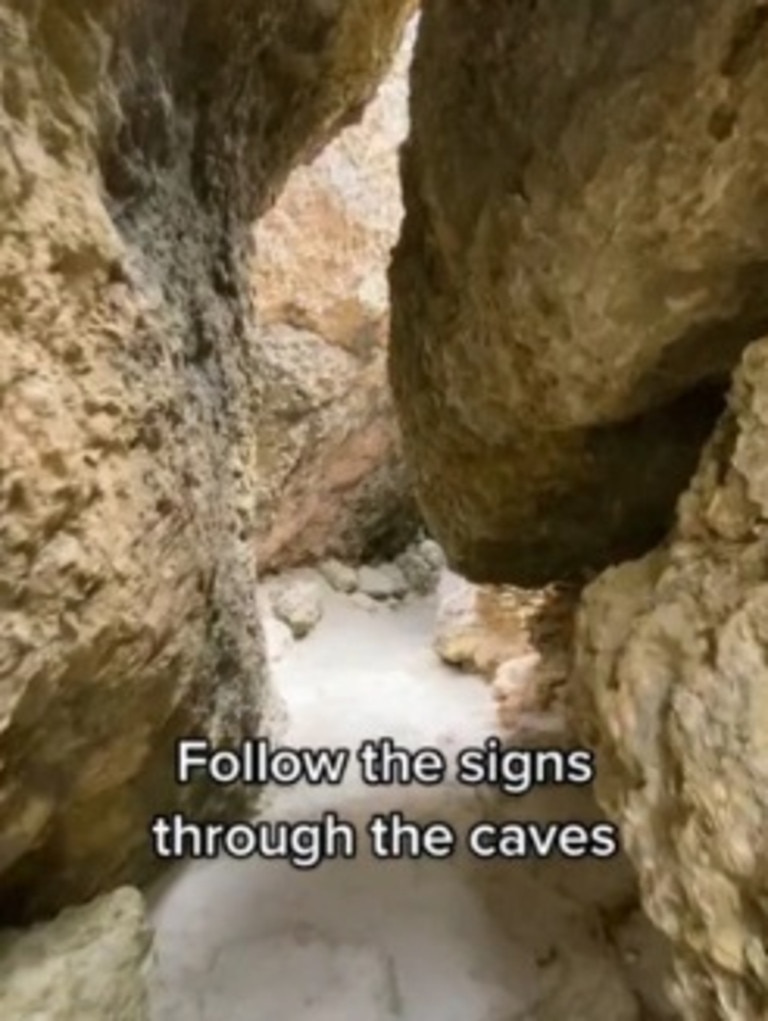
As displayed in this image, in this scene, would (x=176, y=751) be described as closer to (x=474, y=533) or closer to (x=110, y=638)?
(x=110, y=638)

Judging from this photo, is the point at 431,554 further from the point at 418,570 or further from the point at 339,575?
the point at 339,575

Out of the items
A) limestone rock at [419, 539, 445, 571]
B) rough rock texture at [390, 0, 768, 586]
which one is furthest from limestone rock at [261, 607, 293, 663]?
rough rock texture at [390, 0, 768, 586]

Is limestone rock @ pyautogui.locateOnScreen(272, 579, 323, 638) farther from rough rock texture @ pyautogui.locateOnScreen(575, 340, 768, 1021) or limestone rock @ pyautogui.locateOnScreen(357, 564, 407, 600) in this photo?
rough rock texture @ pyautogui.locateOnScreen(575, 340, 768, 1021)

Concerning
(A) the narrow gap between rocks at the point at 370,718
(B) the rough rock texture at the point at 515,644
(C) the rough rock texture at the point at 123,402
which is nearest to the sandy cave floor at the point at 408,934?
(A) the narrow gap between rocks at the point at 370,718

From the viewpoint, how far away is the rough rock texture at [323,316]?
4.29 m

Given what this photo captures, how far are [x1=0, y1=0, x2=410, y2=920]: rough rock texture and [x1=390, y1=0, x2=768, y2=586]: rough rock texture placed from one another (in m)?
0.50

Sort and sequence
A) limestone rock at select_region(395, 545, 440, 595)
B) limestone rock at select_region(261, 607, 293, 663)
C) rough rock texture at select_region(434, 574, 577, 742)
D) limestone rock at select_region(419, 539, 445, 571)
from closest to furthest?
rough rock texture at select_region(434, 574, 577, 742)
limestone rock at select_region(261, 607, 293, 663)
limestone rock at select_region(395, 545, 440, 595)
limestone rock at select_region(419, 539, 445, 571)

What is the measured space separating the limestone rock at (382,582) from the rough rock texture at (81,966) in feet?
9.37

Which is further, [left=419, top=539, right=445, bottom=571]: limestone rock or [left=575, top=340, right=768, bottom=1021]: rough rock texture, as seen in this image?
[left=419, top=539, right=445, bottom=571]: limestone rock

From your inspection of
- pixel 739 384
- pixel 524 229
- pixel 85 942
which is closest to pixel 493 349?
pixel 524 229

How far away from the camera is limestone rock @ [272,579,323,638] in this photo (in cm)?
414

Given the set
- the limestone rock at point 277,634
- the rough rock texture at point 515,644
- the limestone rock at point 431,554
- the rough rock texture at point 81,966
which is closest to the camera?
the rough rock texture at point 81,966

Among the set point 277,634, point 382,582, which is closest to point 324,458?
point 382,582

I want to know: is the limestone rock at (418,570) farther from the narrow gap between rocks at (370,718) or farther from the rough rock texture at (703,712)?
the rough rock texture at (703,712)
